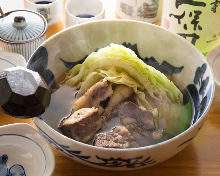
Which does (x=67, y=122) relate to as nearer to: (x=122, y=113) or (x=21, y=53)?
(x=122, y=113)

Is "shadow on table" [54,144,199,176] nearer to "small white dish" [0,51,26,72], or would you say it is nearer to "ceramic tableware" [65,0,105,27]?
"small white dish" [0,51,26,72]

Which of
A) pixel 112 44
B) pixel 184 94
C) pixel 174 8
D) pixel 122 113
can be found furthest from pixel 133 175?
pixel 174 8

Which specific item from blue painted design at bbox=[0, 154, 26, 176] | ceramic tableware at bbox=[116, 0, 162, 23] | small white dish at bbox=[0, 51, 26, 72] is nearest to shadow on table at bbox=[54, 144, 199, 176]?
blue painted design at bbox=[0, 154, 26, 176]

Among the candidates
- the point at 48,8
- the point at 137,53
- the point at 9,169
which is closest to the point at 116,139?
the point at 9,169

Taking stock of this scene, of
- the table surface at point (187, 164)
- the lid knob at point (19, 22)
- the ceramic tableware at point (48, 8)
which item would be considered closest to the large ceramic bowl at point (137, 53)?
the table surface at point (187, 164)

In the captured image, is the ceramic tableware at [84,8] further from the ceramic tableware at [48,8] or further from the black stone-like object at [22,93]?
the black stone-like object at [22,93]

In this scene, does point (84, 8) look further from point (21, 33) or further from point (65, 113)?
point (65, 113)

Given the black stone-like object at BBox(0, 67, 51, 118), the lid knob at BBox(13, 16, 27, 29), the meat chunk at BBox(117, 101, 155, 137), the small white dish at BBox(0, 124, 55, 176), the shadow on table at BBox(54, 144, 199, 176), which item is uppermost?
the black stone-like object at BBox(0, 67, 51, 118)
